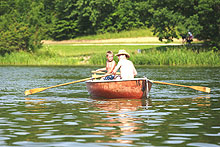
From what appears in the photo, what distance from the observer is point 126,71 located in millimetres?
17938

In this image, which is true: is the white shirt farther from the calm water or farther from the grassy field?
the grassy field

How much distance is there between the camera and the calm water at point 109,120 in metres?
10.0

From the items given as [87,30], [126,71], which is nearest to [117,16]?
[87,30]

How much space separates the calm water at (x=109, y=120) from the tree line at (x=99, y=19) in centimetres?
2850

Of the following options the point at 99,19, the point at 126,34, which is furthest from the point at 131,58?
the point at 99,19

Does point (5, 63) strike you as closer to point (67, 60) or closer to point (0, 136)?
point (67, 60)

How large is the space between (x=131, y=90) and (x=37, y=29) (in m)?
42.8

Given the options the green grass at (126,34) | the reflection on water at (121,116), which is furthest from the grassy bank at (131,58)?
the reflection on water at (121,116)

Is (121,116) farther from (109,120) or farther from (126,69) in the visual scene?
(126,69)

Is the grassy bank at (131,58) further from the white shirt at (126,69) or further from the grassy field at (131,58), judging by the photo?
the white shirt at (126,69)

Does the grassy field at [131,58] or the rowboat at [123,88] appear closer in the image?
the rowboat at [123,88]

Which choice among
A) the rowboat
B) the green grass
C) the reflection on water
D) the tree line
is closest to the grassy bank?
the tree line

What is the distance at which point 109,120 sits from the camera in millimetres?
12734

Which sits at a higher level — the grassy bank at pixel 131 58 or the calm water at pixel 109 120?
the grassy bank at pixel 131 58
